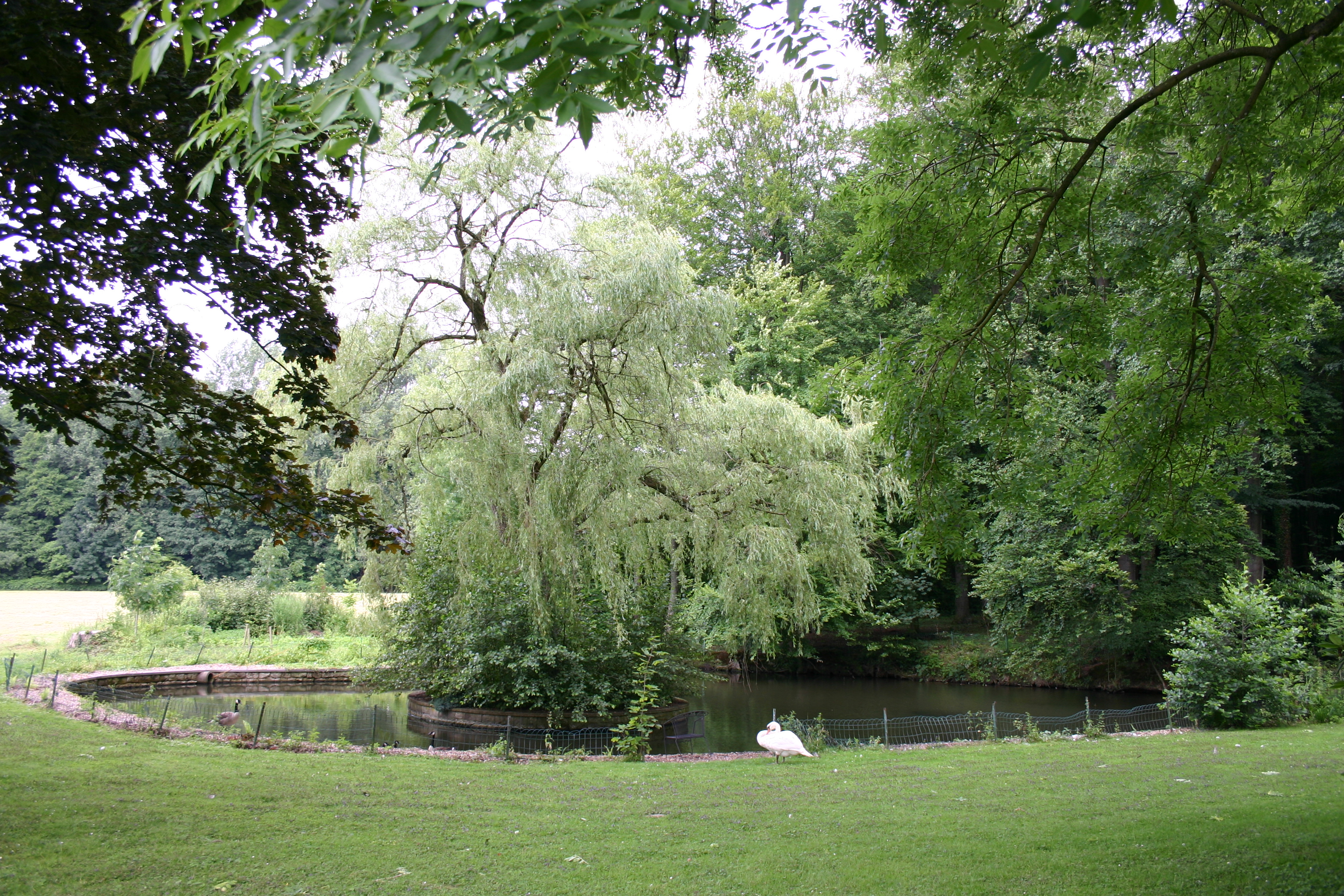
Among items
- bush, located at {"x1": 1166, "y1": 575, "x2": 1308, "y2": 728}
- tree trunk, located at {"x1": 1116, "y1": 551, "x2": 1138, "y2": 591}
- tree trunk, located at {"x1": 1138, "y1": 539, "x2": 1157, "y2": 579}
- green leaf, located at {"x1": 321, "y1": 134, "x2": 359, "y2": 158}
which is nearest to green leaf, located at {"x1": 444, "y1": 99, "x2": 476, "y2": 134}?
green leaf, located at {"x1": 321, "y1": 134, "x2": 359, "y2": 158}

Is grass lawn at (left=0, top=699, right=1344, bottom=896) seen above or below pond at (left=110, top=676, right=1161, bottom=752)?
above

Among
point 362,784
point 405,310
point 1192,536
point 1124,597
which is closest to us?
point 1192,536

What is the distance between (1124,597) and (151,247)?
18.2 m

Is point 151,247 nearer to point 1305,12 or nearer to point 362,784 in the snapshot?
point 362,784

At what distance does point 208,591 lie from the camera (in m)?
21.8

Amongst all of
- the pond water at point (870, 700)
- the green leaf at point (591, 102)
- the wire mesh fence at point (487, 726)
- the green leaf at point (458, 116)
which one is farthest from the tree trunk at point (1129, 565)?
the green leaf at point (458, 116)

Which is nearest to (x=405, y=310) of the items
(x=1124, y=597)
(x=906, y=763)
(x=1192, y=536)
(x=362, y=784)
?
(x=362, y=784)

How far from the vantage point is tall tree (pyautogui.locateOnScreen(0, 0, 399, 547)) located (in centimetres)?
418

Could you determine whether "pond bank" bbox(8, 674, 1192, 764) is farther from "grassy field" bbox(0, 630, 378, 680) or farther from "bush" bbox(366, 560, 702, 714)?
"grassy field" bbox(0, 630, 378, 680)

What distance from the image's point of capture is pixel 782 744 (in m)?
8.67

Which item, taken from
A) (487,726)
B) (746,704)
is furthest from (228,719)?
(746,704)

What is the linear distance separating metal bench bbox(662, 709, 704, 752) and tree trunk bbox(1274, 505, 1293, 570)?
1456cm

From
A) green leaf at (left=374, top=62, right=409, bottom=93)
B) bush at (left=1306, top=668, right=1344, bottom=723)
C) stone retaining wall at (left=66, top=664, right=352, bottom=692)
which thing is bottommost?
stone retaining wall at (left=66, top=664, right=352, bottom=692)

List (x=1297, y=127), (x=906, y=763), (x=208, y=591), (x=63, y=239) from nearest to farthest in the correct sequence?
(x=63, y=239) < (x=1297, y=127) < (x=906, y=763) < (x=208, y=591)
